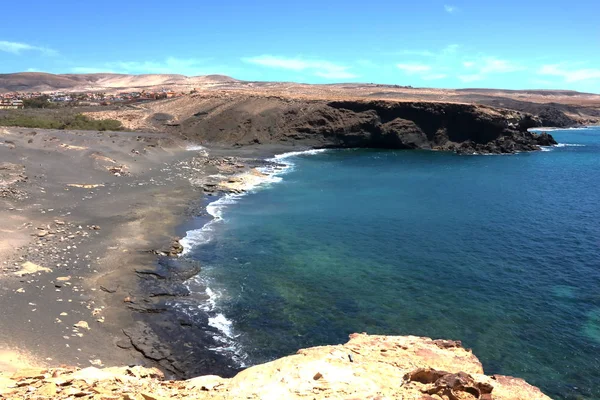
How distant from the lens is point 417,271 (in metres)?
25.9

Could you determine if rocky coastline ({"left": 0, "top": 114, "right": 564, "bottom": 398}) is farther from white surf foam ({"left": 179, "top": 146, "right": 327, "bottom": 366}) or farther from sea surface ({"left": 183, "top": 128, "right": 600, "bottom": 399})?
sea surface ({"left": 183, "top": 128, "right": 600, "bottom": 399})

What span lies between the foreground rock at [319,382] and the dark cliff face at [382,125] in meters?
68.3

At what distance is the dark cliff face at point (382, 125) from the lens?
80562 mm

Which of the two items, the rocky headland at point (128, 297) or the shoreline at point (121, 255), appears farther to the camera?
the shoreline at point (121, 255)

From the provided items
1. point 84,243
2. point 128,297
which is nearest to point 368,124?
point 84,243

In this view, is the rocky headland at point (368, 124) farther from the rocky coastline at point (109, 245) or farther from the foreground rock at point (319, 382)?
the foreground rock at point (319, 382)

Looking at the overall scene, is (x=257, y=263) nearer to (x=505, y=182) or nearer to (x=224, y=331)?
(x=224, y=331)

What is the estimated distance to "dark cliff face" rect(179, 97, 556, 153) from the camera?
8056cm

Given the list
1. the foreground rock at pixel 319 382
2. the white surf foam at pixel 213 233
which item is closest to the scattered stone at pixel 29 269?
the white surf foam at pixel 213 233

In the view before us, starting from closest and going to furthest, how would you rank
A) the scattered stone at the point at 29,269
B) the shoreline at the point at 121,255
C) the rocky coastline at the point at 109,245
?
Result: the shoreline at the point at 121,255, the rocky coastline at the point at 109,245, the scattered stone at the point at 29,269

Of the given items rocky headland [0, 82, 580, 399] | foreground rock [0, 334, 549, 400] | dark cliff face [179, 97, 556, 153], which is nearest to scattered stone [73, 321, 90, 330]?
rocky headland [0, 82, 580, 399]

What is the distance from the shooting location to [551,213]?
38.9m

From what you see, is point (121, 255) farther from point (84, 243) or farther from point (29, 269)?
point (29, 269)

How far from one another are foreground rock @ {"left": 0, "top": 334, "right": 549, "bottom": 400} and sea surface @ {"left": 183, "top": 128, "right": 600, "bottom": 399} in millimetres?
5316
